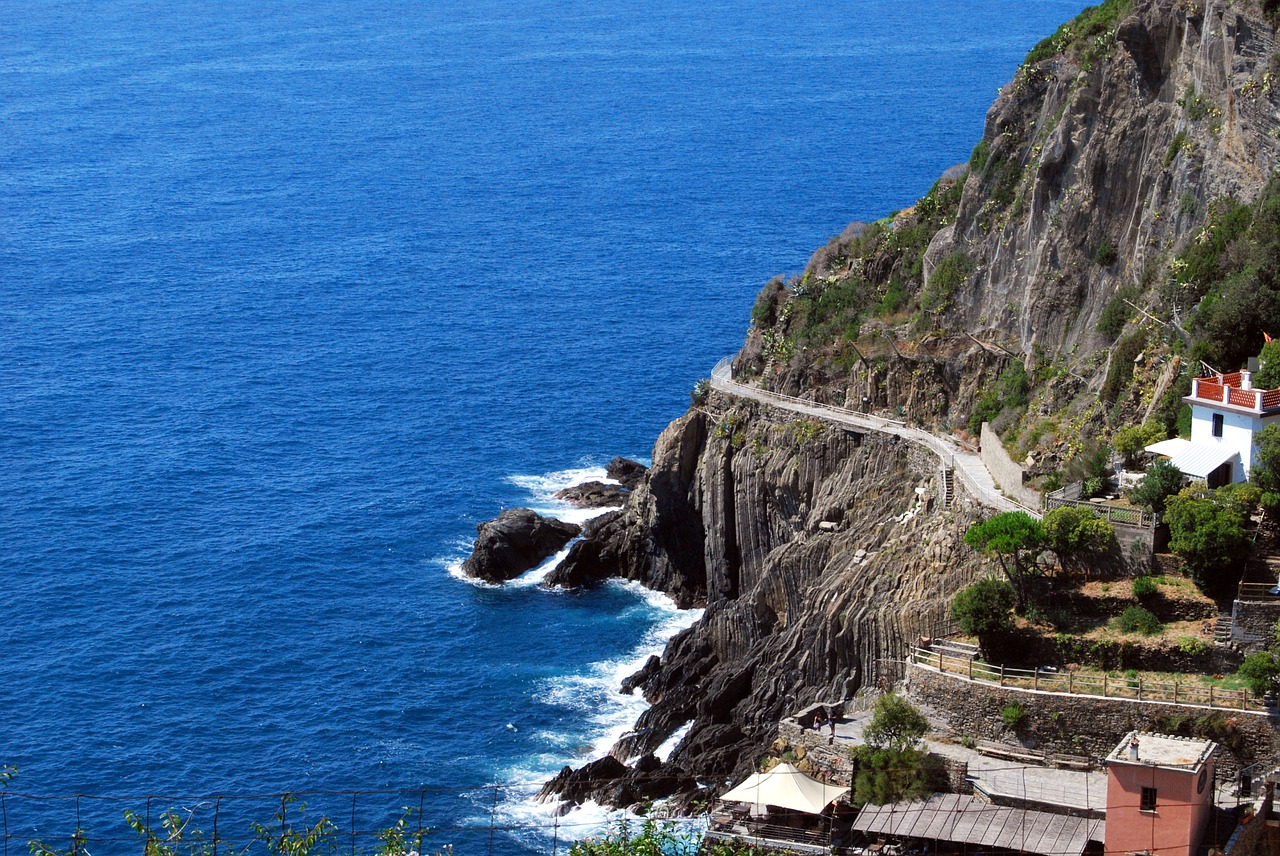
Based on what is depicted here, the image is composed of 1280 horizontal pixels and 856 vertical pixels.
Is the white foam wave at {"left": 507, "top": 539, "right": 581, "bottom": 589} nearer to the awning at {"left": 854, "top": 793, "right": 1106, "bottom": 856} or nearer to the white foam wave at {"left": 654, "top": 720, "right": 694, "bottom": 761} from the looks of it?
the white foam wave at {"left": 654, "top": 720, "right": 694, "bottom": 761}

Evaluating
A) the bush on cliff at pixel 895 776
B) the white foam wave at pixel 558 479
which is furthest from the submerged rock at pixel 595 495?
the bush on cliff at pixel 895 776

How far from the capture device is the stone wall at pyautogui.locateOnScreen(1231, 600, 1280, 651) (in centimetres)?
6825

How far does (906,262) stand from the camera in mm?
110375

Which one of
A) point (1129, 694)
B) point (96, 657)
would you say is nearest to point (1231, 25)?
point (1129, 694)

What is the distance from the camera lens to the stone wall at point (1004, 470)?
3287 inches

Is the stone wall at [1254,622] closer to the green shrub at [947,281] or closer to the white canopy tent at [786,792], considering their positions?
the white canopy tent at [786,792]

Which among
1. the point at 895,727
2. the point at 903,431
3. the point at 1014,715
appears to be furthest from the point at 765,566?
the point at 1014,715

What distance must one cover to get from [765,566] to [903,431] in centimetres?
1020

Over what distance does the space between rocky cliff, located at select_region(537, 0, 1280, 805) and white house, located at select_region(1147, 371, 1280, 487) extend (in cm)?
396

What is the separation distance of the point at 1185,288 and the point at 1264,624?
1996 cm

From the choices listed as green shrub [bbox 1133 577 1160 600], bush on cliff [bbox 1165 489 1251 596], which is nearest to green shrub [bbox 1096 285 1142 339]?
bush on cliff [bbox 1165 489 1251 596]

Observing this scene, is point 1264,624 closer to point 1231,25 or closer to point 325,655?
point 1231,25

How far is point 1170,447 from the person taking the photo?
7606 centimetres

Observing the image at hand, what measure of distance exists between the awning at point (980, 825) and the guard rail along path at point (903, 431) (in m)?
18.6
